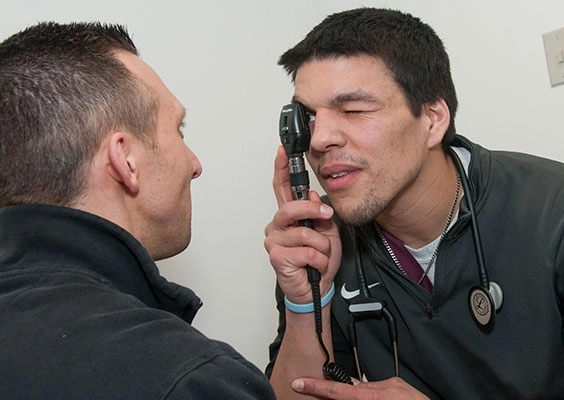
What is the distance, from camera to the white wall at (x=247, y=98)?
4.62 ft

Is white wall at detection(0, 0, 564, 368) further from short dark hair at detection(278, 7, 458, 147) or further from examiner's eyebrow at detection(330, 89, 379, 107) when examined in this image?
examiner's eyebrow at detection(330, 89, 379, 107)

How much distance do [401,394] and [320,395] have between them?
18cm

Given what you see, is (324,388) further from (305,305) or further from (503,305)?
(503,305)

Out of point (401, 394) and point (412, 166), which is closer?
point (401, 394)

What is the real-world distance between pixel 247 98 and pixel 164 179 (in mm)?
740

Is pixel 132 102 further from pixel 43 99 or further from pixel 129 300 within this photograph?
pixel 129 300

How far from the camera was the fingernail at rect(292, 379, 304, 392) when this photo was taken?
125 centimetres

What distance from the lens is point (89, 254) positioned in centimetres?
74

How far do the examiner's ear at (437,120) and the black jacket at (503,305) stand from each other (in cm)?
8

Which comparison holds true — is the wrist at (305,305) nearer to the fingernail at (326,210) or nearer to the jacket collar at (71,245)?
the fingernail at (326,210)

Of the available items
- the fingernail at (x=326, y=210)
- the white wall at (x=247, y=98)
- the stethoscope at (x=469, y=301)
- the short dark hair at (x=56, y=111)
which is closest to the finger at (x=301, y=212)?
the fingernail at (x=326, y=210)

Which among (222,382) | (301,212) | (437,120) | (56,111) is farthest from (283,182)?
(222,382)

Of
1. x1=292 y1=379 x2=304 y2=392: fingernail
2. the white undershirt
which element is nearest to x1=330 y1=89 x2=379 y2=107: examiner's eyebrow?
the white undershirt

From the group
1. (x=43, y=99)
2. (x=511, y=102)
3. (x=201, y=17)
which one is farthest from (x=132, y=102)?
(x=511, y=102)
